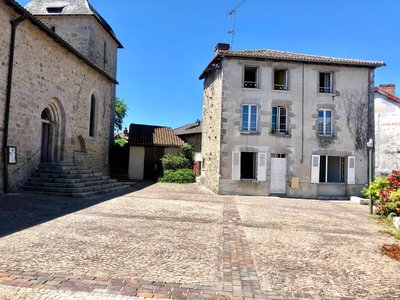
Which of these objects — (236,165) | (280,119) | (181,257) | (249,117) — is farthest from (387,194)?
(181,257)

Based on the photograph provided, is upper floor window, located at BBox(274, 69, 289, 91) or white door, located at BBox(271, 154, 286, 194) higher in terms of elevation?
upper floor window, located at BBox(274, 69, 289, 91)

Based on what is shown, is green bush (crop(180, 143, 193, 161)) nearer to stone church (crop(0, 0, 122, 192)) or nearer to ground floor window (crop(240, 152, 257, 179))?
stone church (crop(0, 0, 122, 192))

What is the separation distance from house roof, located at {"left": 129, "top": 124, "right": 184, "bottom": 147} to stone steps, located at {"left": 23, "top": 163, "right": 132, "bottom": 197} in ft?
28.6

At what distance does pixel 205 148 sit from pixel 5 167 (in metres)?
10.7

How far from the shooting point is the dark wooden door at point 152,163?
20844 mm

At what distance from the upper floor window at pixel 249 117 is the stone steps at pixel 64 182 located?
23.1ft

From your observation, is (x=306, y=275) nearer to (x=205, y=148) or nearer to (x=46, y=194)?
(x=46, y=194)

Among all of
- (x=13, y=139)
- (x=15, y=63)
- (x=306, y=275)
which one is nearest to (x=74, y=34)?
(x=15, y=63)

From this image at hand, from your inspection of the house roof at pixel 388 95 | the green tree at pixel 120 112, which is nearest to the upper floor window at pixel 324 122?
the house roof at pixel 388 95

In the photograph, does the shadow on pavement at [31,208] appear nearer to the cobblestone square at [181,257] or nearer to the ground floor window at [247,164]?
the cobblestone square at [181,257]

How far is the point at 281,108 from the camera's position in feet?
48.8

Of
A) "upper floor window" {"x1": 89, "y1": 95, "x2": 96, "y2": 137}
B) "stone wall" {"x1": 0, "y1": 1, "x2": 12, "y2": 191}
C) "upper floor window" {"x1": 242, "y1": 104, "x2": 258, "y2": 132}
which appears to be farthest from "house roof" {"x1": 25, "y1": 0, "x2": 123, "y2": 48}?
"upper floor window" {"x1": 242, "y1": 104, "x2": 258, "y2": 132}

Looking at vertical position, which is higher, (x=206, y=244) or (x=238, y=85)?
(x=238, y=85)

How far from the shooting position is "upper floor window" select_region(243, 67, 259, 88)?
48.7ft
